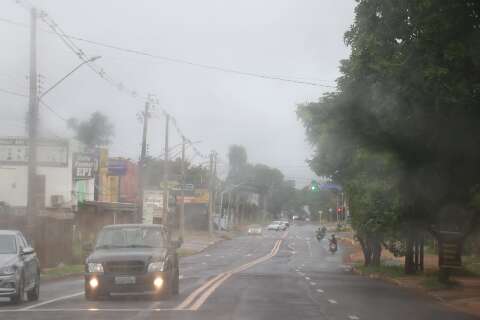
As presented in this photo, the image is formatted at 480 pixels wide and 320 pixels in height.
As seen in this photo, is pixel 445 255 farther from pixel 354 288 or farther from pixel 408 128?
pixel 408 128

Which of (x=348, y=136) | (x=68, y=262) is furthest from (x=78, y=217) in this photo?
(x=348, y=136)

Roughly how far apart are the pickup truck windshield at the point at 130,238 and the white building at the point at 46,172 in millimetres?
30513

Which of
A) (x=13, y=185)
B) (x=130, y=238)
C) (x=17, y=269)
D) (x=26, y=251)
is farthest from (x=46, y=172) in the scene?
(x=17, y=269)

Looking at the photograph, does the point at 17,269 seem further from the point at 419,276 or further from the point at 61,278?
the point at 419,276

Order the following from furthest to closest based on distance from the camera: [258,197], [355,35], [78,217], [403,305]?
[258,197], [78,217], [403,305], [355,35]

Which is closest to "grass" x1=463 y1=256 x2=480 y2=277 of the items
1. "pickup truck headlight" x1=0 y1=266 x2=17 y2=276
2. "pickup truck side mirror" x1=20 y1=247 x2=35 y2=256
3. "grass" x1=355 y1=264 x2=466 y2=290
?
"grass" x1=355 y1=264 x2=466 y2=290

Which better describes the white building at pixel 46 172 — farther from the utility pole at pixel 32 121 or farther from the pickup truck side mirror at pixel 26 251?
the pickup truck side mirror at pixel 26 251

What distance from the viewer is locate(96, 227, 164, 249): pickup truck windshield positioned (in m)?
20.5

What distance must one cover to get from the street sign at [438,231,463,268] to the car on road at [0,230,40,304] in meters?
12.6

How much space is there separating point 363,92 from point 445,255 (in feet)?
27.8

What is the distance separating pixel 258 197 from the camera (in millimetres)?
183375

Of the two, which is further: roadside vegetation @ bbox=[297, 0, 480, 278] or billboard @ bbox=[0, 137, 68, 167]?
billboard @ bbox=[0, 137, 68, 167]

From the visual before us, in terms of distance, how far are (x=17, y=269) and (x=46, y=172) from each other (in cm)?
3619

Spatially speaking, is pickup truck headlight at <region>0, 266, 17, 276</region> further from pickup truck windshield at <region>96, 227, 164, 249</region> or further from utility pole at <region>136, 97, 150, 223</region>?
utility pole at <region>136, 97, 150, 223</region>
